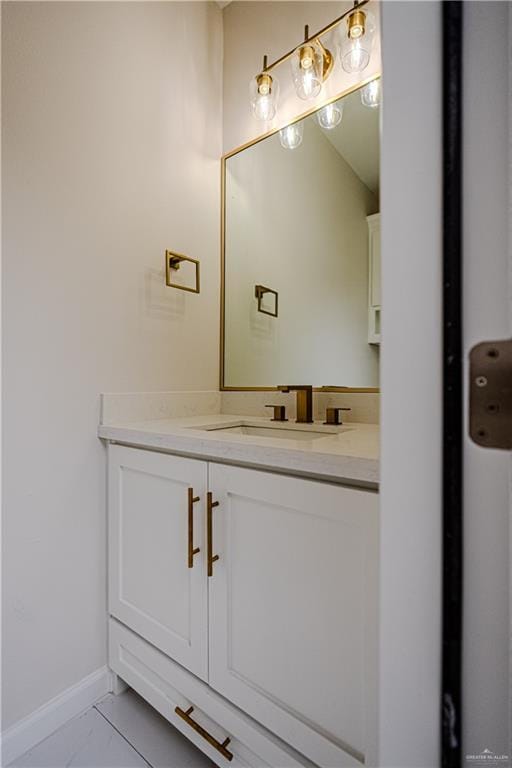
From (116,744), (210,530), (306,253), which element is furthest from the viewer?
(306,253)

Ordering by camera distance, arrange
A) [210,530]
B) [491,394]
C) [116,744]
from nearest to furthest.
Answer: [491,394], [210,530], [116,744]

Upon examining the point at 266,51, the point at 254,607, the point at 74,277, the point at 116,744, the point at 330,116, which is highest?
the point at 266,51

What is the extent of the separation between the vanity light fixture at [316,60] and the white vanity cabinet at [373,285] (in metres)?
0.50

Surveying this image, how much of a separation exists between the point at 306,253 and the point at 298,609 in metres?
1.19

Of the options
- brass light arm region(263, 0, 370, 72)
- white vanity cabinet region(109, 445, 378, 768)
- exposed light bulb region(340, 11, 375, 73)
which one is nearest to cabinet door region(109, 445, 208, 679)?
white vanity cabinet region(109, 445, 378, 768)

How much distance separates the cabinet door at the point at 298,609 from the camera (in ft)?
2.23

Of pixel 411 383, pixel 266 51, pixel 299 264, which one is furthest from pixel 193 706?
pixel 266 51

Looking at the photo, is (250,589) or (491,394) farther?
(250,589)

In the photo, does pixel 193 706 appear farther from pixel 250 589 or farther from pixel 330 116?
pixel 330 116

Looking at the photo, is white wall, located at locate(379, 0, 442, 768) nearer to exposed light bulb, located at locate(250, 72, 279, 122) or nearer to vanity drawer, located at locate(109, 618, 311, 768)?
vanity drawer, located at locate(109, 618, 311, 768)

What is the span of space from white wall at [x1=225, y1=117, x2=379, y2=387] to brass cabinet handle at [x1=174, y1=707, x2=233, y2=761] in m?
1.05

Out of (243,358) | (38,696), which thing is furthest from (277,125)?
(38,696)

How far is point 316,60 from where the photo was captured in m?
1.33

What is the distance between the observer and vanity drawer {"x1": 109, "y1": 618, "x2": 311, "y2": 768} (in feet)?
2.69
